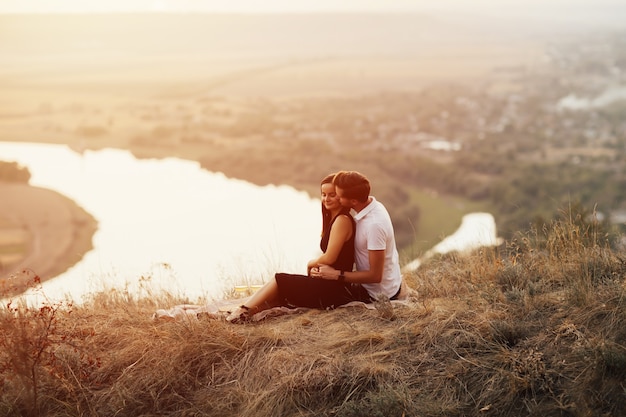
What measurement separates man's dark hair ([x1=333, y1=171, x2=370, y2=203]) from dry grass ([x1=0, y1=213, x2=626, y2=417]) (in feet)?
2.86

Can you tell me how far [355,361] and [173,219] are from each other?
70.3ft

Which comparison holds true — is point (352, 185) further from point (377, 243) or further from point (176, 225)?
point (176, 225)

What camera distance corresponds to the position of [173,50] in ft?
295

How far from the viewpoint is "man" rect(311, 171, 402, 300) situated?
489 cm

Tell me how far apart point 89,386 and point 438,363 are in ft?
7.18

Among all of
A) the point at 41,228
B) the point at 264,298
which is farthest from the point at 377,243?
the point at 41,228

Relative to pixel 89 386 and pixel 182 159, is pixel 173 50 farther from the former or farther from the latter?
pixel 89 386

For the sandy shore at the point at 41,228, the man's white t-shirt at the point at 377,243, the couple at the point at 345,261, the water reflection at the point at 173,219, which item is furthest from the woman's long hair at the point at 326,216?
the sandy shore at the point at 41,228

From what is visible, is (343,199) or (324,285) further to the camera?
(324,285)

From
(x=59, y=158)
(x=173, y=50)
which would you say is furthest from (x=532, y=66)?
(x=59, y=158)

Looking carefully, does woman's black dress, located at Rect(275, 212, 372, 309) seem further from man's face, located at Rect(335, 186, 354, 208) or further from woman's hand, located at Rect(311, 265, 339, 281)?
man's face, located at Rect(335, 186, 354, 208)

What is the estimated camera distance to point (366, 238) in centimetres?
496

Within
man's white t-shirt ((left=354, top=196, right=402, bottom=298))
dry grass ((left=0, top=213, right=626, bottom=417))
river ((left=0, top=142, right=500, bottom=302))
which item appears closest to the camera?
dry grass ((left=0, top=213, right=626, bottom=417))

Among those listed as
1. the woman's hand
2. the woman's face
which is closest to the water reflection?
the woman's hand
